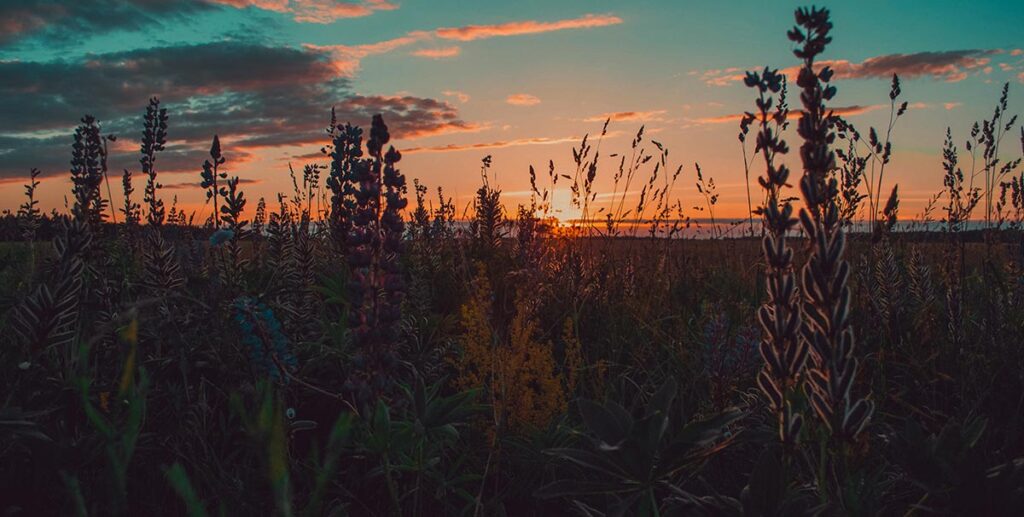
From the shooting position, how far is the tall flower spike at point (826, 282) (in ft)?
3.69

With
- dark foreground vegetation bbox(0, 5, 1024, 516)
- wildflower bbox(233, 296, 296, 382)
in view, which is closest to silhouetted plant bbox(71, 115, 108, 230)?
dark foreground vegetation bbox(0, 5, 1024, 516)

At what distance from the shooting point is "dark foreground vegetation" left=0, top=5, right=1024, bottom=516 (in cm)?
124

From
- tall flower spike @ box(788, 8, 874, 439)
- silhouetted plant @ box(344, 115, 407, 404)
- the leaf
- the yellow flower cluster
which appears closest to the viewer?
tall flower spike @ box(788, 8, 874, 439)

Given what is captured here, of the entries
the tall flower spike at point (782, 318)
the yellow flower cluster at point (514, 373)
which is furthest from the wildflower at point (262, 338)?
the tall flower spike at point (782, 318)

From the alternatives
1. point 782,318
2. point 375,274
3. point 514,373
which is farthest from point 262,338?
point 782,318

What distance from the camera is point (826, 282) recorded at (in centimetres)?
113

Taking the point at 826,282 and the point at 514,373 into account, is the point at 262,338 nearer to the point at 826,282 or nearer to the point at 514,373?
the point at 514,373

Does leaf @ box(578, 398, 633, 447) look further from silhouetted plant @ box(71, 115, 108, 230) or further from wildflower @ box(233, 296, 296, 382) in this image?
silhouetted plant @ box(71, 115, 108, 230)

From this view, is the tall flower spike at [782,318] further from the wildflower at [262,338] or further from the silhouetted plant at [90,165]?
the silhouetted plant at [90,165]

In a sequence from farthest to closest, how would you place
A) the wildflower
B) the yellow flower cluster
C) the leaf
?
1. the yellow flower cluster
2. the wildflower
3. the leaf

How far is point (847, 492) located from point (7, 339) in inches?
159

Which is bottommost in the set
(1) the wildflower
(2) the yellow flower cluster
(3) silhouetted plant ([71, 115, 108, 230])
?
(2) the yellow flower cluster

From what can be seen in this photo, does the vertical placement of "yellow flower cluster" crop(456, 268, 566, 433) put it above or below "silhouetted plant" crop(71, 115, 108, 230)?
below

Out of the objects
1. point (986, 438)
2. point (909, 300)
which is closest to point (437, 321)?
point (986, 438)
